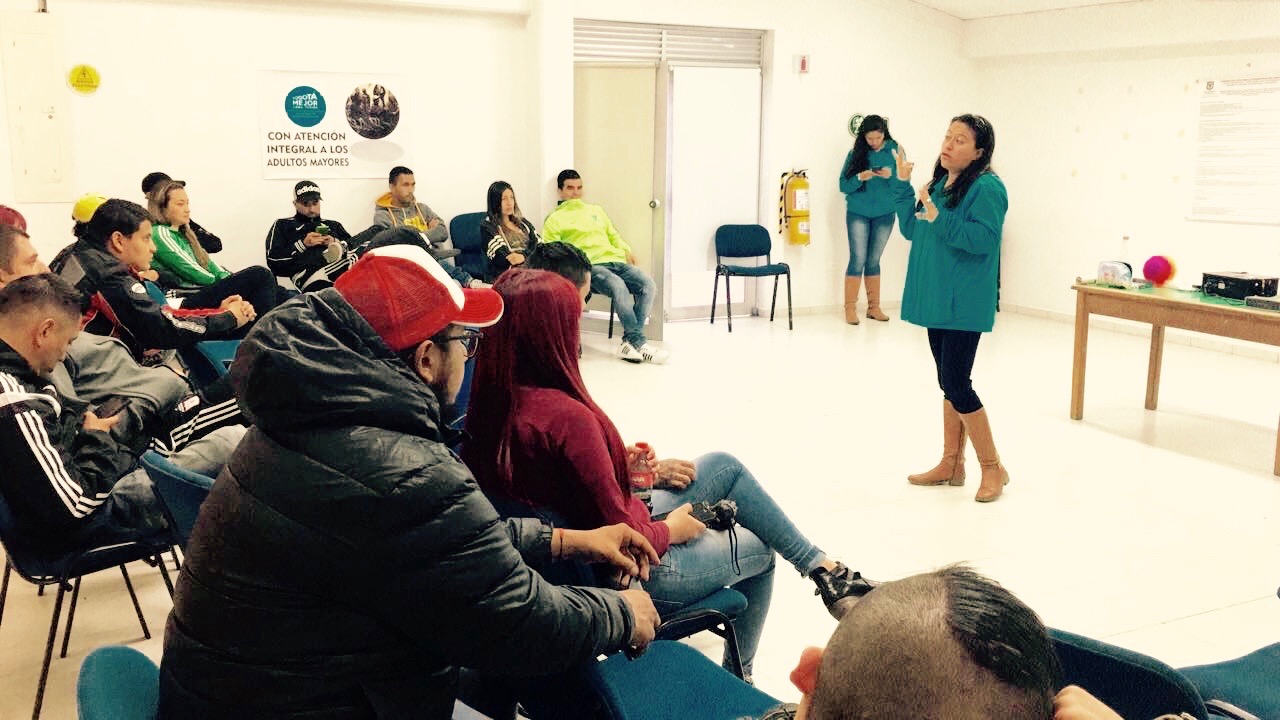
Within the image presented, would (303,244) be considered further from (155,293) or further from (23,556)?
(23,556)

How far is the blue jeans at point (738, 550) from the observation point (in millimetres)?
2520

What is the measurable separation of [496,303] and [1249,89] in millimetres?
7614

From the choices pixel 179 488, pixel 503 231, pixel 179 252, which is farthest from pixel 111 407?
pixel 503 231

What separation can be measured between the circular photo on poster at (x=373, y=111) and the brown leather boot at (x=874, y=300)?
416 cm

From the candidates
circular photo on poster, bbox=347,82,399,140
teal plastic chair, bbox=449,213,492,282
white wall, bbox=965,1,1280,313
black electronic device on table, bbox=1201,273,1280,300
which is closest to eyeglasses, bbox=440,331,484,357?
black electronic device on table, bbox=1201,273,1280,300

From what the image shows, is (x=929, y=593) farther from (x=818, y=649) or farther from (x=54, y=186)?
(x=54, y=186)

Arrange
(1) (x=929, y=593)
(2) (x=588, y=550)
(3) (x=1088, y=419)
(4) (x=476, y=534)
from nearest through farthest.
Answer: (1) (x=929, y=593)
(4) (x=476, y=534)
(2) (x=588, y=550)
(3) (x=1088, y=419)

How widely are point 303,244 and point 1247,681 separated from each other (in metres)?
6.27

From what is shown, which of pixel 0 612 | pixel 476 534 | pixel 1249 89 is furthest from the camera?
pixel 1249 89

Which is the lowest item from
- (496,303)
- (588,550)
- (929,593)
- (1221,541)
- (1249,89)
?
(1221,541)

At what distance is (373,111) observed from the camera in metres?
7.79

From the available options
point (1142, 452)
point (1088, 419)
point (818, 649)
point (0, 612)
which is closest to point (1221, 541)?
point (1142, 452)

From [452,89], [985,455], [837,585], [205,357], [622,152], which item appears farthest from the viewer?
[622,152]

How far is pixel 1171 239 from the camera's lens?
8.27 meters
